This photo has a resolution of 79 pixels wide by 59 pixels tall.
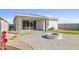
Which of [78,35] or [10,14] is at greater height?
[10,14]

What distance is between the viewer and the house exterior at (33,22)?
5863 millimetres

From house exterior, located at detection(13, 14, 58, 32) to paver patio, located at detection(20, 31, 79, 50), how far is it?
278 millimetres

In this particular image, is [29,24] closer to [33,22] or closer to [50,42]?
[33,22]

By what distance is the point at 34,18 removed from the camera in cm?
596

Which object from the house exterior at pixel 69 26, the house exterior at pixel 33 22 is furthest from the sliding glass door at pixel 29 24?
the house exterior at pixel 69 26

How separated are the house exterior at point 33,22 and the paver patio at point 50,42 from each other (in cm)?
28

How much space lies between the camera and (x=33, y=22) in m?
6.04

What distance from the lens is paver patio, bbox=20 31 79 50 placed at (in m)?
5.75

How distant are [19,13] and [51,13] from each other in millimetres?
1076

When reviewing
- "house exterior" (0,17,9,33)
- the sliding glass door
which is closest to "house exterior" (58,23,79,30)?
the sliding glass door

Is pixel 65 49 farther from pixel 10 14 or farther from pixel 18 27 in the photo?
pixel 10 14
